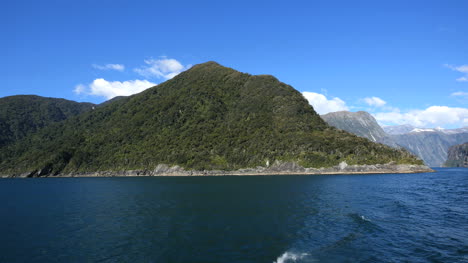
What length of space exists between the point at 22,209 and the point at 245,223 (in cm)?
5217

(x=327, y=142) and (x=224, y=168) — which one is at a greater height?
(x=327, y=142)

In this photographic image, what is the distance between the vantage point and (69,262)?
87.4 feet

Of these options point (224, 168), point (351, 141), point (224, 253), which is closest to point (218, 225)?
point (224, 253)

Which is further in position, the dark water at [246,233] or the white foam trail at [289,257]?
the dark water at [246,233]

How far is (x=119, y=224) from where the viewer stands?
138 ft

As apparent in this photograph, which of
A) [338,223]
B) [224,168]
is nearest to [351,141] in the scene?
[224,168]

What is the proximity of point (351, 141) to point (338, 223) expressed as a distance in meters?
165

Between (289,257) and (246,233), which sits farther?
(246,233)

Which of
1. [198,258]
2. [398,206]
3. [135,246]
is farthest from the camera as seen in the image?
[398,206]

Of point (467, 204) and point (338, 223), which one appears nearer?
point (338, 223)

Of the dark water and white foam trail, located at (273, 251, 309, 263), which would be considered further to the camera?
the dark water

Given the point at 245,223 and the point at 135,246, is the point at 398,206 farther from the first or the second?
the point at 135,246

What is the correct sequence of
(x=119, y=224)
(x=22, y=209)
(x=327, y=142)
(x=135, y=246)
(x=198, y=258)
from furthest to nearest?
1. (x=327, y=142)
2. (x=22, y=209)
3. (x=119, y=224)
4. (x=135, y=246)
5. (x=198, y=258)

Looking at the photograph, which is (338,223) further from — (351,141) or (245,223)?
(351,141)
